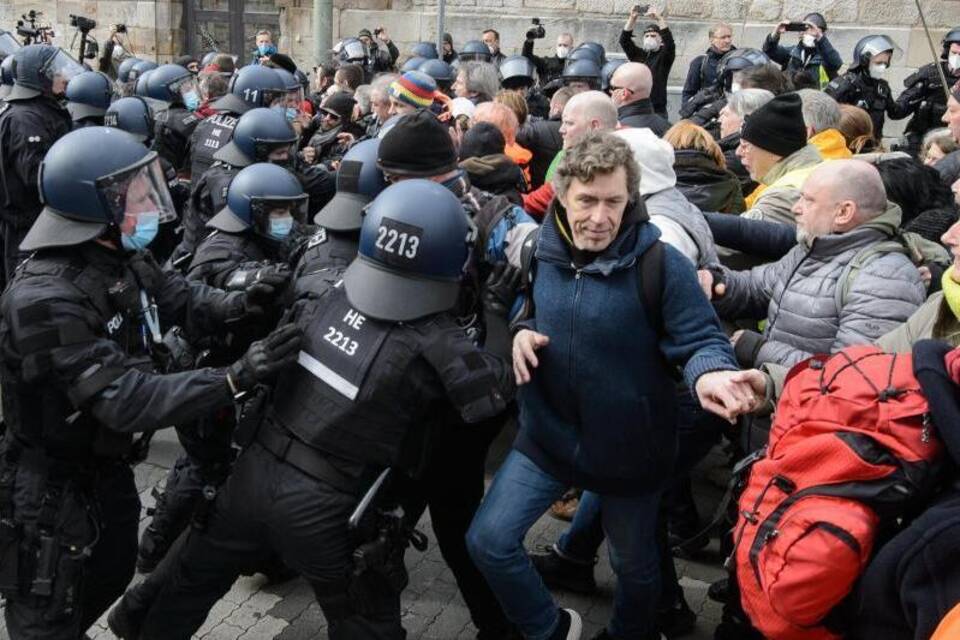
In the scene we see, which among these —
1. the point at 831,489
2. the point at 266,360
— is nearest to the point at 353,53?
the point at 266,360

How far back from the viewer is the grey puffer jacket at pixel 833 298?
10.2ft

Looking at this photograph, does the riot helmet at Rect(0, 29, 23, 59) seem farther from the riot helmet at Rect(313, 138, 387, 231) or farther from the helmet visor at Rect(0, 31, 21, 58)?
the riot helmet at Rect(313, 138, 387, 231)

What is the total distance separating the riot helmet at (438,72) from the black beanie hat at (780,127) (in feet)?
14.4

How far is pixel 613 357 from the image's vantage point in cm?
290

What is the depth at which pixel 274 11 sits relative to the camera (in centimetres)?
1738

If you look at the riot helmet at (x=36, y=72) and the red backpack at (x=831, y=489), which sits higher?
the riot helmet at (x=36, y=72)

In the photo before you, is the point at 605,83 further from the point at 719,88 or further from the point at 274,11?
the point at 274,11

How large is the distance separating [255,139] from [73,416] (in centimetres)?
246

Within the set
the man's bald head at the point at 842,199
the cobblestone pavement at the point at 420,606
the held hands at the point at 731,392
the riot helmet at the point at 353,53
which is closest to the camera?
the held hands at the point at 731,392

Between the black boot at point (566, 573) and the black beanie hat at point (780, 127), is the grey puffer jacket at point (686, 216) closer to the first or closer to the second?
the black beanie hat at point (780, 127)

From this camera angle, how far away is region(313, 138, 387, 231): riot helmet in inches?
136

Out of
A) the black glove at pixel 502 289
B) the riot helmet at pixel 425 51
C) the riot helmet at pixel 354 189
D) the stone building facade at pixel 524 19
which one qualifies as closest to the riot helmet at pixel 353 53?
the riot helmet at pixel 425 51

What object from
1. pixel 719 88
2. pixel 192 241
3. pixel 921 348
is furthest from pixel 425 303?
pixel 719 88

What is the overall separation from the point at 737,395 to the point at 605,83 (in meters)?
7.50
